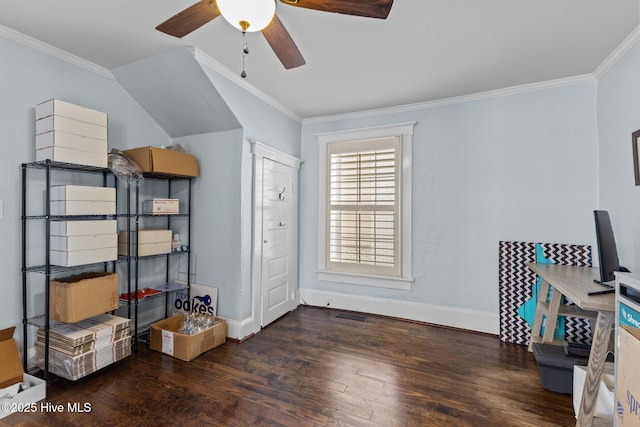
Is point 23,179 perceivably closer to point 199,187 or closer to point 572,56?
point 199,187

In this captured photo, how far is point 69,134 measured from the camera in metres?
2.16

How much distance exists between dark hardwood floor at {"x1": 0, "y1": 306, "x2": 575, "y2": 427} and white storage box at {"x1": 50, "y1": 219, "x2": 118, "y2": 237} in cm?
106

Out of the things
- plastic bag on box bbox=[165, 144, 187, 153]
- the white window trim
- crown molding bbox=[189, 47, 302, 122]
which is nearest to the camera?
crown molding bbox=[189, 47, 302, 122]

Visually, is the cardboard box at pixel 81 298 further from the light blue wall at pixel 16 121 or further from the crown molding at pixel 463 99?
the crown molding at pixel 463 99

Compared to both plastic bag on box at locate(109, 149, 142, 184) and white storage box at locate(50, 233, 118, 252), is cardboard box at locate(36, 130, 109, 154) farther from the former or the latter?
white storage box at locate(50, 233, 118, 252)

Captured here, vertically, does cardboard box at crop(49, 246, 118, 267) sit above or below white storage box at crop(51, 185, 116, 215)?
below

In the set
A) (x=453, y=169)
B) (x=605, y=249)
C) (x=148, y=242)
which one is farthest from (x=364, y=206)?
(x=148, y=242)

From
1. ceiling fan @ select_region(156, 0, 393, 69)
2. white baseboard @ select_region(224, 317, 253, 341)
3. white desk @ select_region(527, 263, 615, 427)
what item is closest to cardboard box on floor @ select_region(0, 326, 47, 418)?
white baseboard @ select_region(224, 317, 253, 341)

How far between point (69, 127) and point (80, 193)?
470 millimetres

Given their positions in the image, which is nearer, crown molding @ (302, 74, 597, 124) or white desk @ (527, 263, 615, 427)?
white desk @ (527, 263, 615, 427)

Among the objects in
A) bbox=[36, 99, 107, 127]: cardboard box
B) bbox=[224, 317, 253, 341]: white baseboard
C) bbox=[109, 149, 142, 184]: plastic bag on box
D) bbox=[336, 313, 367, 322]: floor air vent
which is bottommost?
bbox=[336, 313, 367, 322]: floor air vent

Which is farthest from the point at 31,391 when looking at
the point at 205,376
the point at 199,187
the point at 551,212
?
the point at 551,212

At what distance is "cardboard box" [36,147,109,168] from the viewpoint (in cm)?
210

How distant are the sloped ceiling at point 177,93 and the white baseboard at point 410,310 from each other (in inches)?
91.6
